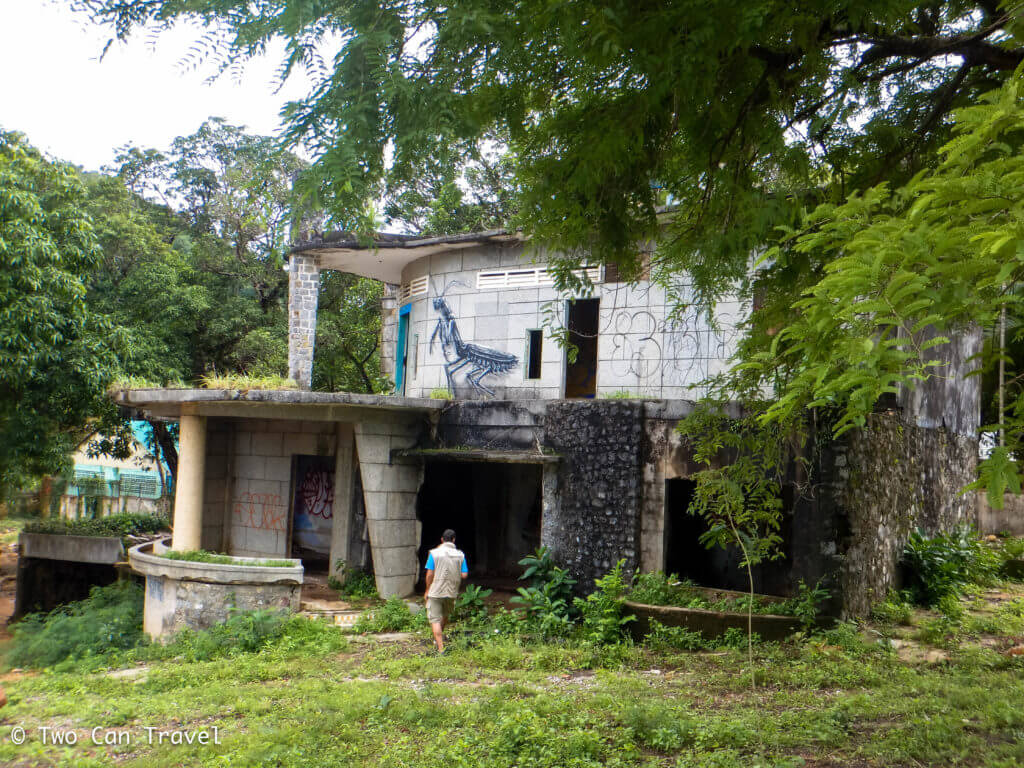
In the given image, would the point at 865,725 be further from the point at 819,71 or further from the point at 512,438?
the point at 512,438

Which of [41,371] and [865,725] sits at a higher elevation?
[41,371]

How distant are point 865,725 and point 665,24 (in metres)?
5.49

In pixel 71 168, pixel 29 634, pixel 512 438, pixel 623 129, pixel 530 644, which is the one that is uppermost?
pixel 71 168

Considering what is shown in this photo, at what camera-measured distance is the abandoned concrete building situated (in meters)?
11.1

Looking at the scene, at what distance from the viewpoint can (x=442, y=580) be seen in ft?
34.4

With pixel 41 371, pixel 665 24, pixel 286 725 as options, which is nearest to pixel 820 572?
pixel 286 725

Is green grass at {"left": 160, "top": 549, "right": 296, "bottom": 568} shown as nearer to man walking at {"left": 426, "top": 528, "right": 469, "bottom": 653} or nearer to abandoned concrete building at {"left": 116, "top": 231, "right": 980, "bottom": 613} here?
abandoned concrete building at {"left": 116, "top": 231, "right": 980, "bottom": 613}

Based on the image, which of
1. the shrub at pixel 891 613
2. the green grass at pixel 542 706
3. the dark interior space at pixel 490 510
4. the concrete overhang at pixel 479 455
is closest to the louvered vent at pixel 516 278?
the concrete overhang at pixel 479 455

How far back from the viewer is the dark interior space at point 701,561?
12203 millimetres

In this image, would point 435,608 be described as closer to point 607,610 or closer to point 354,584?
point 607,610

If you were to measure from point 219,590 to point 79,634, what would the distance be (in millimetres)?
2563

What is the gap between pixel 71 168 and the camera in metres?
15.4

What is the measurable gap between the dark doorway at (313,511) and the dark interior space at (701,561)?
6.49 meters

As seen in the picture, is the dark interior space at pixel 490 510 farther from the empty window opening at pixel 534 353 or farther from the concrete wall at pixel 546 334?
the empty window opening at pixel 534 353
